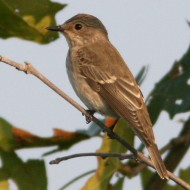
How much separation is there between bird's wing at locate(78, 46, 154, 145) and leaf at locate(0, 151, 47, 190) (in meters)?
0.82

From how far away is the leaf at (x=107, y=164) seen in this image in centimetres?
327

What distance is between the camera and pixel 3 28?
10.1ft

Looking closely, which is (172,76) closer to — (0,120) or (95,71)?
(95,71)

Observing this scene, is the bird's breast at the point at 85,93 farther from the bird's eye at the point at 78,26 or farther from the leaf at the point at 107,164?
the bird's eye at the point at 78,26

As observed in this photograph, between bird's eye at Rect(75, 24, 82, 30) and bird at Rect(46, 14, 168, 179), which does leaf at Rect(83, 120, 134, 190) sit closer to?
bird at Rect(46, 14, 168, 179)

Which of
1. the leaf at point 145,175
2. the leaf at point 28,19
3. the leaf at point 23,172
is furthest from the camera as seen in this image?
the leaf at point 145,175

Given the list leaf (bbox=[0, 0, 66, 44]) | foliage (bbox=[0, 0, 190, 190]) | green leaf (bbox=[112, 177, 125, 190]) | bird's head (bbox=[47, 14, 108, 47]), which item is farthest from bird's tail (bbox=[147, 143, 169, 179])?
bird's head (bbox=[47, 14, 108, 47])

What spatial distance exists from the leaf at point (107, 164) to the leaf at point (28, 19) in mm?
825

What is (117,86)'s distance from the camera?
454 centimetres

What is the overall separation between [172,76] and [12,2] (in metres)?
1.52

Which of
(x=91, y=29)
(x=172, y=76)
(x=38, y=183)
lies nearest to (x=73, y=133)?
→ (x=38, y=183)

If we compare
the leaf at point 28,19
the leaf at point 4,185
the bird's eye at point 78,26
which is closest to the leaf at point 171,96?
the leaf at point 28,19

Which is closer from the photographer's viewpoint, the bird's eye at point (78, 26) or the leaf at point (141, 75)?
the leaf at point (141, 75)

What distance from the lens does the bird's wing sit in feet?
13.0
